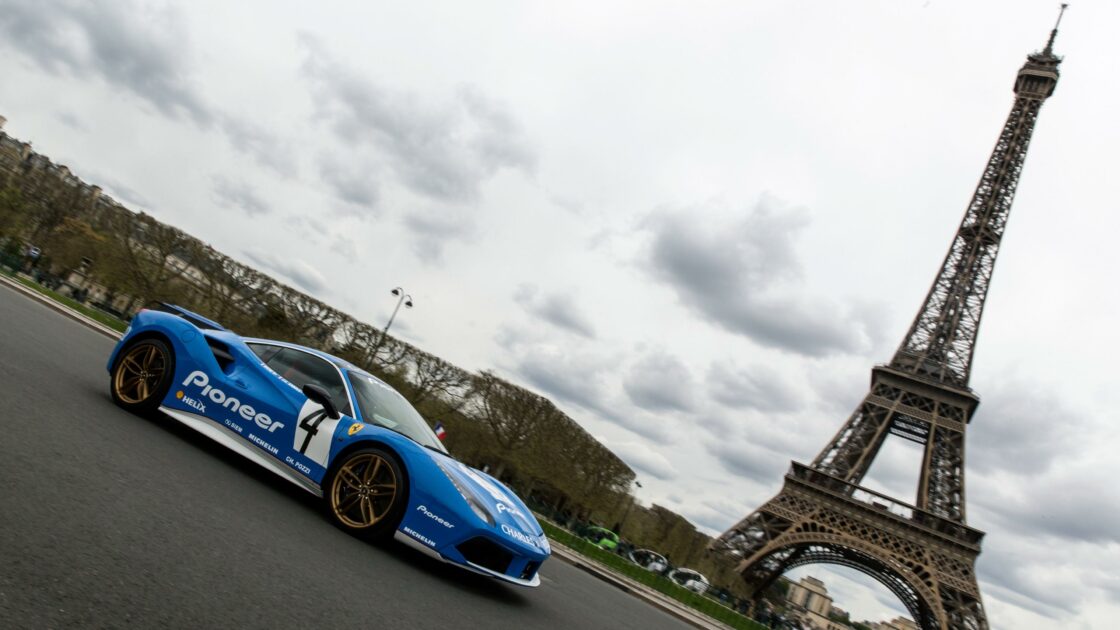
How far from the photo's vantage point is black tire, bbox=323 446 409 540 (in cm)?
538

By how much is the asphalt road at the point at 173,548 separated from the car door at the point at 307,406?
366 millimetres

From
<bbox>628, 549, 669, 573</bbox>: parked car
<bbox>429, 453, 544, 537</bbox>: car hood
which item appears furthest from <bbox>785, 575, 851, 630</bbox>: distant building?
<bbox>429, 453, 544, 537</bbox>: car hood

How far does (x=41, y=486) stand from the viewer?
12.5 ft

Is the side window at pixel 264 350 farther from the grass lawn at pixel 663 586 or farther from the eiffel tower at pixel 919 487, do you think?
the eiffel tower at pixel 919 487

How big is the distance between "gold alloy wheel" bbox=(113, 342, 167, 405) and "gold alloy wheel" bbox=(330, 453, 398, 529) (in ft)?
7.40

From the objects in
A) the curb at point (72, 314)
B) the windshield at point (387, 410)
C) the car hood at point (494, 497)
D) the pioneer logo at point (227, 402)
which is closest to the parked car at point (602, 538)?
the curb at point (72, 314)

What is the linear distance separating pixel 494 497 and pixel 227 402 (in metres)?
2.43

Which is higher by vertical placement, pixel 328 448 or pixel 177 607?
pixel 328 448

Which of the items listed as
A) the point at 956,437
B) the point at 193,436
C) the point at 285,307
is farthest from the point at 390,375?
the point at 956,437

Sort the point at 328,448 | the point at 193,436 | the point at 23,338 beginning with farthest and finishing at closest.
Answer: the point at 23,338, the point at 193,436, the point at 328,448

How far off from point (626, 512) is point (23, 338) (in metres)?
35.8

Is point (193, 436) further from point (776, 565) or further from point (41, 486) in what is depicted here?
point (776, 565)

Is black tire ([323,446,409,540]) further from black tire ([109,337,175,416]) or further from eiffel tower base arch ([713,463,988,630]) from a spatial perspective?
eiffel tower base arch ([713,463,988,630])

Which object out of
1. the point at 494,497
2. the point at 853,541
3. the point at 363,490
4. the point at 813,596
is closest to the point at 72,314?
the point at 363,490
